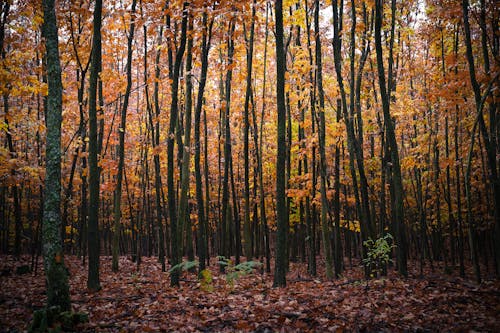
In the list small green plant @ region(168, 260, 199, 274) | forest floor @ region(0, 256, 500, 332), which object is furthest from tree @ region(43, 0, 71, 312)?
small green plant @ region(168, 260, 199, 274)

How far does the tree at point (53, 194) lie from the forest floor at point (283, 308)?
0.82m

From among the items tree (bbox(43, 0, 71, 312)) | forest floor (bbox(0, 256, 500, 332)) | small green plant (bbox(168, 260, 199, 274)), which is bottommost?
forest floor (bbox(0, 256, 500, 332))

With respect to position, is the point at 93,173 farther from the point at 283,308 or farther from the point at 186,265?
the point at 283,308

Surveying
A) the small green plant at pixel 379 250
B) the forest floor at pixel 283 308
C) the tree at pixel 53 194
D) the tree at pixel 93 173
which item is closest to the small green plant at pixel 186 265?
the forest floor at pixel 283 308

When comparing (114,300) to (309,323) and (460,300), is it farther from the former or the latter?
(460,300)

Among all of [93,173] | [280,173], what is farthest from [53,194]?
[280,173]

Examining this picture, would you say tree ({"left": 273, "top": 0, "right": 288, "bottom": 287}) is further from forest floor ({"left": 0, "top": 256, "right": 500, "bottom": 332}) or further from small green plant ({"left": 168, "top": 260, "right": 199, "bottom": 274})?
small green plant ({"left": 168, "top": 260, "right": 199, "bottom": 274})

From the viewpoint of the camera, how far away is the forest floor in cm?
511

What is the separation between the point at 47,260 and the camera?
18.4 feet

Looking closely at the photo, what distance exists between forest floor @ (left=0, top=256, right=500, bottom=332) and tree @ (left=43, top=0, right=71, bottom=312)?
0.82 m

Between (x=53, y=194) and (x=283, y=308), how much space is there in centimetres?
451

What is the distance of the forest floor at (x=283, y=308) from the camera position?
511 centimetres

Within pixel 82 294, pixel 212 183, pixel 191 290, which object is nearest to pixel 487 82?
pixel 191 290

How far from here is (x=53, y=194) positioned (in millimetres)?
5781
